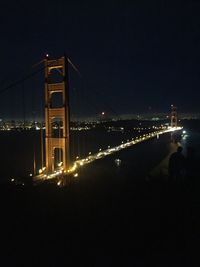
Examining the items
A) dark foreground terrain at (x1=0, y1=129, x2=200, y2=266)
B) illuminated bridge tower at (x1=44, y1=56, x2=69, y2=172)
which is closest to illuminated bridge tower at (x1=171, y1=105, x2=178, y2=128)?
illuminated bridge tower at (x1=44, y1=56, x2=69, y2=172)

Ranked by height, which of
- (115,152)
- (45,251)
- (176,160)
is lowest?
(115,152)

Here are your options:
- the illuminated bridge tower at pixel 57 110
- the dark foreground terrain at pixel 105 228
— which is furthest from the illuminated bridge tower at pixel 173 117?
the dark foreground terrain at pixel 105 228

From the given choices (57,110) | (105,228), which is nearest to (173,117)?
(57,110)

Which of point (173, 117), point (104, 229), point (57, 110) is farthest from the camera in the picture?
point (173, 117)

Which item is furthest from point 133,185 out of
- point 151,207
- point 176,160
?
point 151,207

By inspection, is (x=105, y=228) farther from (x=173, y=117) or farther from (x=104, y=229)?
(x=173, y=117)

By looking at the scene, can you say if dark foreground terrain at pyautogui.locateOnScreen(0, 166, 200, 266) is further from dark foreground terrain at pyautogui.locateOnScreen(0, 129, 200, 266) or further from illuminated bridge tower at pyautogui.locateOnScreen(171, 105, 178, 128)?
illuminated bridge tower at pyautogui.locateOnScreen(171, 105, 178, 128)

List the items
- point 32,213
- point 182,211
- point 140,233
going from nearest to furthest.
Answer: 1. point 140,233
2. point 182,211
3. point 32,213

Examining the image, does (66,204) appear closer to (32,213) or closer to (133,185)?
(32,213)

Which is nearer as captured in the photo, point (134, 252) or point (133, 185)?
point (134, 252)

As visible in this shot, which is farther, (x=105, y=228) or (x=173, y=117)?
(x=173, y=117)

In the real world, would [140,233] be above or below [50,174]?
above
